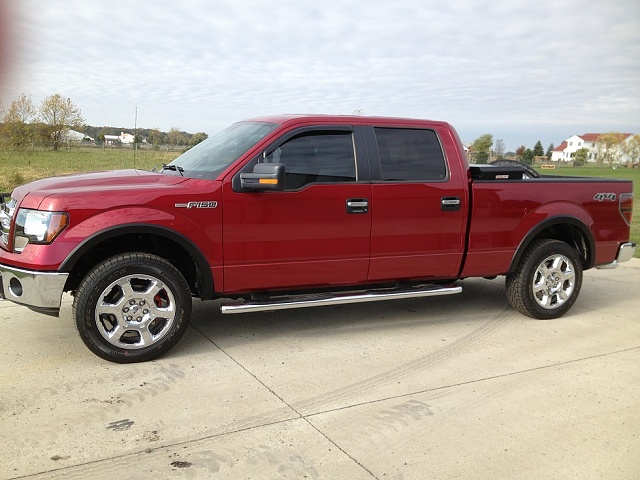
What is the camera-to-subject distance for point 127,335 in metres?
4.65

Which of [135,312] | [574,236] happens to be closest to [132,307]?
[135,312]

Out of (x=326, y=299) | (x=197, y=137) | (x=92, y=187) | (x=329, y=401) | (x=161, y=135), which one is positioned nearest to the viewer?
(x=329, y=401)

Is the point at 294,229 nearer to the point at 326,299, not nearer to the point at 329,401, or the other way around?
the point at 326,299

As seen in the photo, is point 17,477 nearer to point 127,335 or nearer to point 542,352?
point 127,335

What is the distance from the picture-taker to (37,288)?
4.32 metres

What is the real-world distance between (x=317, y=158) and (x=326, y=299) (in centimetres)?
120

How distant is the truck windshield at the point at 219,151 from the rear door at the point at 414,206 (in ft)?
3.40

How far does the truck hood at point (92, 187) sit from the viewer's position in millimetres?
4371

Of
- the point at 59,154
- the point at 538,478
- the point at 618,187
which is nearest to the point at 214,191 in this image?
the point at 538,478

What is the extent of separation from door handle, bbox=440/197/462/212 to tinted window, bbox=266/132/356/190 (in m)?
0.90

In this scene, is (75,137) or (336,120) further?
(75,137)

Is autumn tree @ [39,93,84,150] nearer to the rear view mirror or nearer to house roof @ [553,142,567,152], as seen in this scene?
the rear view mirror

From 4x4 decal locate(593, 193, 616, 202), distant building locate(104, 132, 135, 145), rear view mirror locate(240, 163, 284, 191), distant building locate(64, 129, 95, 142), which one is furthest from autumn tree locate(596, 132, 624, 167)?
rear view mirror locate(240, 163, 284, 191)

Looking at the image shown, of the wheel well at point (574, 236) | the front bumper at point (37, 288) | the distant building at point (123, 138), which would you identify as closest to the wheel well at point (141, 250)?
the front bumper at point (37, 288)
